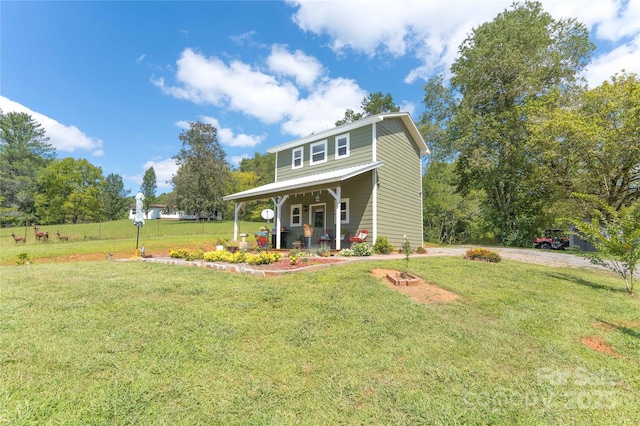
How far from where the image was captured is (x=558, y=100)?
60.1 ft

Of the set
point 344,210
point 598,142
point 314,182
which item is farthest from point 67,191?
point 598,142

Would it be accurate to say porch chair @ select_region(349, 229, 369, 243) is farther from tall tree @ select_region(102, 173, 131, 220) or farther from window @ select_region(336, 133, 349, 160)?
tall tree @ select_region(102, 173, 131, 220)

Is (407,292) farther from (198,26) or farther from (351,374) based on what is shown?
(198,26)

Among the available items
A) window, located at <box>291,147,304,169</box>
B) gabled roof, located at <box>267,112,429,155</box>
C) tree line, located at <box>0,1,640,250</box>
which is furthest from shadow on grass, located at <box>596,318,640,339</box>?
window, located at <box>291,147,304,169</box>

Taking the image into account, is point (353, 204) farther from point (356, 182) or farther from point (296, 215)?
point (296, 215)

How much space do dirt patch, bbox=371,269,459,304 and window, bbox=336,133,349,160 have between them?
28.2 ft

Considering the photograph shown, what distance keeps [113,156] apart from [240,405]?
92.4 feet

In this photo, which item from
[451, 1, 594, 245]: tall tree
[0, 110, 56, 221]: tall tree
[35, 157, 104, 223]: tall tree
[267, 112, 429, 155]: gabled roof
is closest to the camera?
[267, 112, 429, 155]: gabled roof

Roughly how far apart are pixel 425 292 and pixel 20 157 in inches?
2290

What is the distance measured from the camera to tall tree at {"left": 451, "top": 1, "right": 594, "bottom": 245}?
19.1 meters

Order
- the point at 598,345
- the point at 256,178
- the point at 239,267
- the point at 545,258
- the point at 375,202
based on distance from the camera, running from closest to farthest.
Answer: the point at 598,345 < the point at 239,267 < the point at 545,258 < the point at 375,202 < the point at 256,178

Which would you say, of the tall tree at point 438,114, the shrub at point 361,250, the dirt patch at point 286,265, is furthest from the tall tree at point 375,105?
the dirt patch at point 286,265

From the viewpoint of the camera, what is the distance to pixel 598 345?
3.67 meters

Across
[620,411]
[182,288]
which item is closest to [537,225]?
[620,411]
